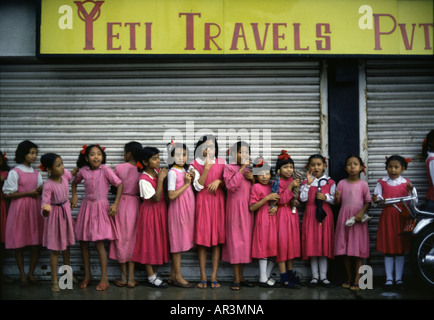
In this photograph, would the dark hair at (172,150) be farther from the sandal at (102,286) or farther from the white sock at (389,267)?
the white sock at (389,267)

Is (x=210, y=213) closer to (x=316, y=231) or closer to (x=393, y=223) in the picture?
(x=316, y=231)

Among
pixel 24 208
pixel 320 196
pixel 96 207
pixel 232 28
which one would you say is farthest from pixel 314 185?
pixel 24 208

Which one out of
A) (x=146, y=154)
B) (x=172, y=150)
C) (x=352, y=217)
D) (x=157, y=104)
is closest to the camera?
(x=352, y=217)

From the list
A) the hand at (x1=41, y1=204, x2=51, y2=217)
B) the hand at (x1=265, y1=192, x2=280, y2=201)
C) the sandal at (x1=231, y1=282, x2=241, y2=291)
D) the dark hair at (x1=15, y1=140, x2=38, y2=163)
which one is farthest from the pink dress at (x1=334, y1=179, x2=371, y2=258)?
the dark hair at (x1=15, y1=140, x2=38, y2=163)

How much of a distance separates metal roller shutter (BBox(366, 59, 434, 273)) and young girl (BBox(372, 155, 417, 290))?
0.48 meters

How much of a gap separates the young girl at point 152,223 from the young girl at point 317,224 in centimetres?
182

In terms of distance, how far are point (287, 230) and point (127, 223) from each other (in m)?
2.07

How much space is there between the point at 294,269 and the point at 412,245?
1557 millimetres

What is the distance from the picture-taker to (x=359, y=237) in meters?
5.30

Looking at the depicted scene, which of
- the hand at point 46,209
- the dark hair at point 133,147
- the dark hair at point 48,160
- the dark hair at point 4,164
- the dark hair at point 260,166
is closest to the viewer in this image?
the hand at point 46,209

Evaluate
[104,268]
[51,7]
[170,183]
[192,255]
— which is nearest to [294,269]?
[192,255]

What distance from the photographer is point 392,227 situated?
17.6 ft

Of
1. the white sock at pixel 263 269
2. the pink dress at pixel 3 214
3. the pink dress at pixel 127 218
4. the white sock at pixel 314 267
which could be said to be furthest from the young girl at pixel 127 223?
the white sock at pixel 314 267

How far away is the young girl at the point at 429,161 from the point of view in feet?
18.5
